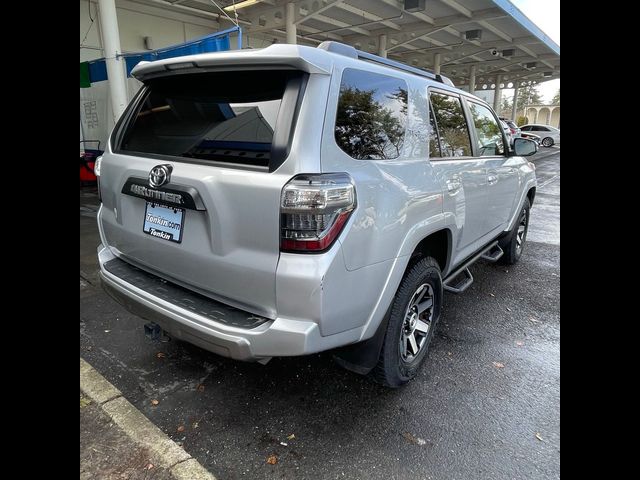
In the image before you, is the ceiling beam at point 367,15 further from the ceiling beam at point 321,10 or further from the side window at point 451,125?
the side window at point 451,125

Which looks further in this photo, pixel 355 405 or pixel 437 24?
pixel 437 24

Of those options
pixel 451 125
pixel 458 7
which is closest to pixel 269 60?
pixel 451 125

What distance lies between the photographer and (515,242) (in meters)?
5.28

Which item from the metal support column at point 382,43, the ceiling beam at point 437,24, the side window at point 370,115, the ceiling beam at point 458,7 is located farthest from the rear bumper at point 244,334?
the metal support column at point 382,43

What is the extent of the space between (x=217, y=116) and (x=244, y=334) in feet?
3.84

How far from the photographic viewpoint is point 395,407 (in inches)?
104

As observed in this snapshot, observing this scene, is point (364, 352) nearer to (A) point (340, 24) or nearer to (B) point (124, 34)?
(B) point (124, 34)

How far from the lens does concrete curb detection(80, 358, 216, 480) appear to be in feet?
6.87

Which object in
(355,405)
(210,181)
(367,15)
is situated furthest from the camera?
(367,15)

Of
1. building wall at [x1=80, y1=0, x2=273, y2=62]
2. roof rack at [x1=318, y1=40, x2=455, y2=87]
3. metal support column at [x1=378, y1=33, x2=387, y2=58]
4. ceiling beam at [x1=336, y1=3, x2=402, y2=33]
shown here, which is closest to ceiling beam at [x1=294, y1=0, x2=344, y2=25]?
ceiling beam at [x1=336, y1=3, x2=402, y2=33]

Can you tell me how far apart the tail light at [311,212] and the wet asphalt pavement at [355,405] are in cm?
114

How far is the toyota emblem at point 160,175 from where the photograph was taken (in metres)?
2.20

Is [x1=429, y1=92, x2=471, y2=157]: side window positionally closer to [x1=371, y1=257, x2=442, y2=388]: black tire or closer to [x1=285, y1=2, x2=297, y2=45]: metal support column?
[x1=371, y1=257, x2=442, y2=388]: black tire
